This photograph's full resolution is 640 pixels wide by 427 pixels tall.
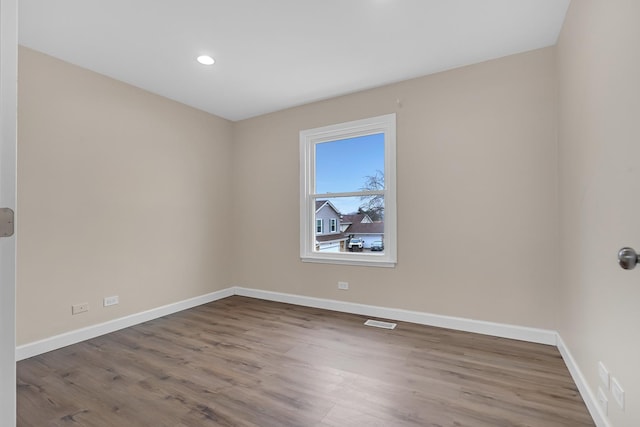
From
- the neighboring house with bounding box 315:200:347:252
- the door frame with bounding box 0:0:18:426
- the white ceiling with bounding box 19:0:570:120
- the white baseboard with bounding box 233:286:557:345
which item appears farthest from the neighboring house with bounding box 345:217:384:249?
the door frame with bounding box 0:0:18:426

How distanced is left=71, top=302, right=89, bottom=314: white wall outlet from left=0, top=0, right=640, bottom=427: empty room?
32 mm

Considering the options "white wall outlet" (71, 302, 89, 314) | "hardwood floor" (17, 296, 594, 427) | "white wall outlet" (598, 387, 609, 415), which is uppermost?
"white wall outlet" (71, 302, 89, 314)

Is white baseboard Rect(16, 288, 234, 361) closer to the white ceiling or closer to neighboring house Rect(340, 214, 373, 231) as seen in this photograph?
neighboring house Rect(340, 214, 373, 231)

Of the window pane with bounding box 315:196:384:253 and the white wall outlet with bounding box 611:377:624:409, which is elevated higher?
the window pane with bounding box 315:196:384:253

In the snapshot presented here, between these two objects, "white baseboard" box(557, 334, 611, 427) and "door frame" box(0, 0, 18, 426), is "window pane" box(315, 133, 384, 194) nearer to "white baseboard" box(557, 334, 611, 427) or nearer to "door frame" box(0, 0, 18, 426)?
"white baseboard" box(557, 334, 611, 427)

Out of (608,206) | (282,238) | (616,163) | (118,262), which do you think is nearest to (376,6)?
(616,163)

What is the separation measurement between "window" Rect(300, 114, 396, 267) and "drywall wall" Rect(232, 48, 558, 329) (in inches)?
5.0

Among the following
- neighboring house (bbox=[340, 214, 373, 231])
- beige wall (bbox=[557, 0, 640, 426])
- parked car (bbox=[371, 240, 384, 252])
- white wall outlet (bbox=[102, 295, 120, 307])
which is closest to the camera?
beige wall (bbox=[557, 0, 640, 426])

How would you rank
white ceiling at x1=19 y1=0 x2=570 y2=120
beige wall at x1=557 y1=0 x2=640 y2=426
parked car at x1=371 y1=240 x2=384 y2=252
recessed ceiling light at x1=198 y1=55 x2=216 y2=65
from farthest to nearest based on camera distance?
parked car at x1=371 y1=240 x2=384 y2=252 < recessed ceiling light at x1=198 y1=55 x2=216 y2=65 < white ceiling at x1=19 y1=0 x2=570 y2=120 < beige wall at x1=557 y1=0 x2=640 y2=426

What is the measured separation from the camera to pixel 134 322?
3.50m

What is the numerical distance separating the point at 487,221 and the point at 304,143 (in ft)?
8.12

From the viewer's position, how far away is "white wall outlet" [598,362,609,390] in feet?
5.31

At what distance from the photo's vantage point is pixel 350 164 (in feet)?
13.2

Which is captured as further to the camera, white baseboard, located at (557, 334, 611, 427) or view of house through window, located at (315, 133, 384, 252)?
view of house through window, located at (315, 133, 384, 252)
